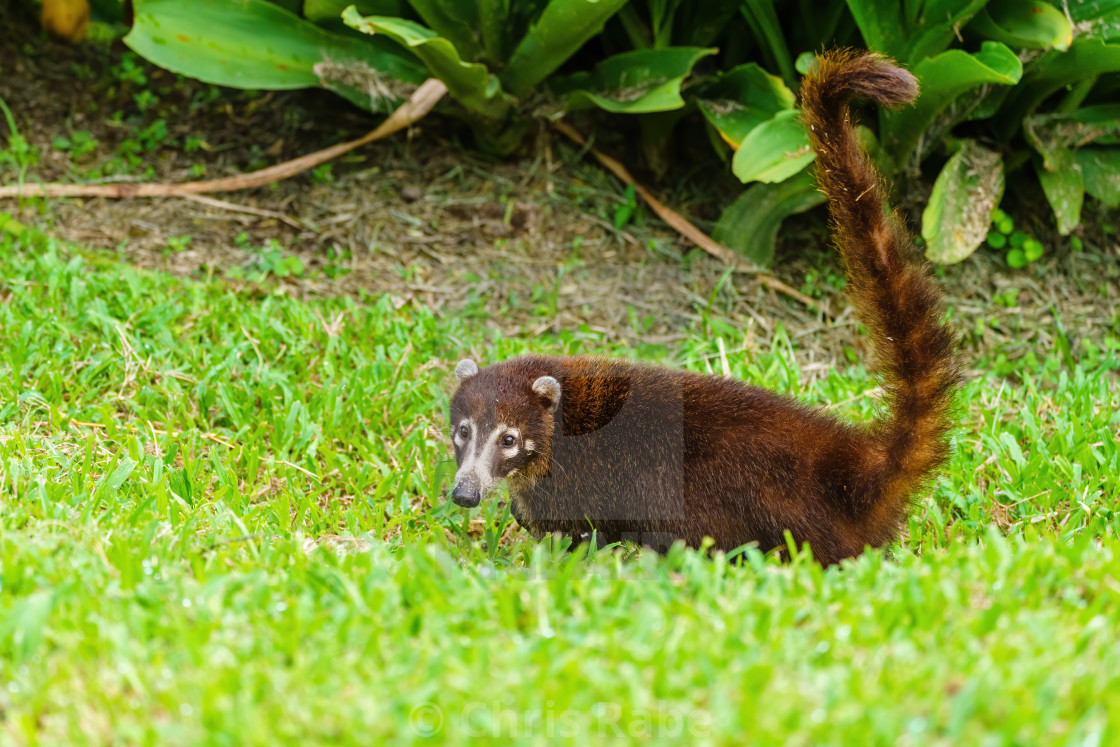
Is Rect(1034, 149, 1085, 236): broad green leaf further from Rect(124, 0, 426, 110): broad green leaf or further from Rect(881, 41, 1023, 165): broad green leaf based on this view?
Rect(124, 0, 426, 110): broad green leaf

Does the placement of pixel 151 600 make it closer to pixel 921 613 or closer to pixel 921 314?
pixel 921 613

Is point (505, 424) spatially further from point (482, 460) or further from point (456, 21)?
point (456, 21)

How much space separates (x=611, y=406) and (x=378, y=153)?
3.34m

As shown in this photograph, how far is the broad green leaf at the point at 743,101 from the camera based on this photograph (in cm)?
532

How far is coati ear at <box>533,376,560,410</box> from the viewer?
3725mm

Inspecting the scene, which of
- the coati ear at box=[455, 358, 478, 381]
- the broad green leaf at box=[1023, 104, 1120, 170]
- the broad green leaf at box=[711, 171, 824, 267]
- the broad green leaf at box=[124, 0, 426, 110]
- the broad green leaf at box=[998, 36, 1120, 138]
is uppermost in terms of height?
the broad green leaf at box=[998, 36, 1120, 138]

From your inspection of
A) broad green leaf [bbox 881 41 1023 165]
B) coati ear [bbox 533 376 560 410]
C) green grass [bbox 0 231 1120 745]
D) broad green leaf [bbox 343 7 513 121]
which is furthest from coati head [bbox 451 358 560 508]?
broad green leaf [bbox 881 41 1023 165]

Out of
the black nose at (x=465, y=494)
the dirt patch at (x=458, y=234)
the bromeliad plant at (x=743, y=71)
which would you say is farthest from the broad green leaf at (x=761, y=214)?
the black nose at (x=465, y=494)

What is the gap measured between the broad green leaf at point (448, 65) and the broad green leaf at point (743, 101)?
1.11 m

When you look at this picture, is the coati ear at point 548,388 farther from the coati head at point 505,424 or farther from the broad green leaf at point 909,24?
the broad green leaf at point 909,24

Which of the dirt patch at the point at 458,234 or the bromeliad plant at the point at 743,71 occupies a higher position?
the bromeliad plant at the point at 743,71

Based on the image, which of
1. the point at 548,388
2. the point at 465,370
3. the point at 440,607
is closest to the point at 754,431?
the point at 548,388

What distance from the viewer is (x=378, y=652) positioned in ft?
7.32

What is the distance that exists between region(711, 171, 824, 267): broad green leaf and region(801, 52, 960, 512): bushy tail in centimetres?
232
